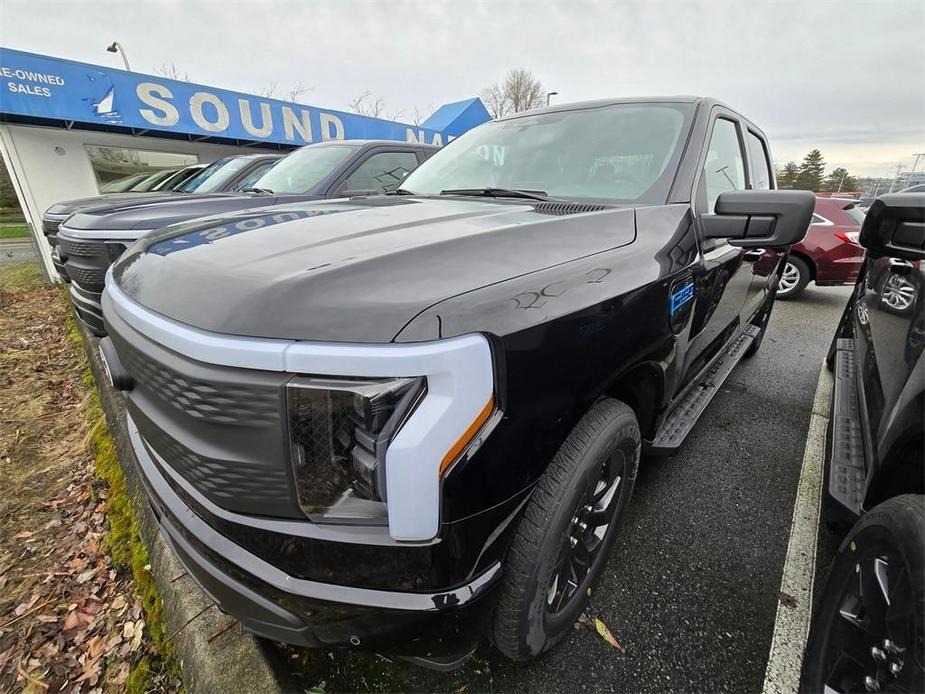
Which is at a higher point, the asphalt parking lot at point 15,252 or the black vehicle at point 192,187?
the black vehicle at point 192,187

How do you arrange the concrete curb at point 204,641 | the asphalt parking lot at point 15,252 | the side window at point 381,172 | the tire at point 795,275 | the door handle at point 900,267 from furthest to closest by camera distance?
1. the asphalt parking lot at point 15,252
2. the tire at point 795,275
3. the side window at point 381,172
4. the door handle at point 900,267
5. the concrete curb at point 204,641

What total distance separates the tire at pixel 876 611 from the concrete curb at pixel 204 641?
65.8 inches

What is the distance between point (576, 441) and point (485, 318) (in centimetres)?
62

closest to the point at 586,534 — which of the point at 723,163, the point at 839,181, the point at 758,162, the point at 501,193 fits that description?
the point at 501,193

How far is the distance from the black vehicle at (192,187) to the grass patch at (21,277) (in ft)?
9.14

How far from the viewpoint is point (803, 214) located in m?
1.83

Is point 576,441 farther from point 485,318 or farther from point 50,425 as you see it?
point 50,425

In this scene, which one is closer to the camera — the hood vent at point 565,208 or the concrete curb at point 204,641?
the concrete curb at point 204,641

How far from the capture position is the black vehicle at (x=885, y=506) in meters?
1.09

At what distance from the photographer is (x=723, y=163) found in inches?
103

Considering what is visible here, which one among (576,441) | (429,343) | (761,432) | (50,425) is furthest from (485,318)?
(50,425)

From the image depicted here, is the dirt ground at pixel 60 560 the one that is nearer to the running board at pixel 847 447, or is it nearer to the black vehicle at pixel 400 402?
the black vehicle at pixel 400 402

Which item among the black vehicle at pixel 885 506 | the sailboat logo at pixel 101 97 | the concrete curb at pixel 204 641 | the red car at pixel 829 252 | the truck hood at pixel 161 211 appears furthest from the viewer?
the sailboat logo at pixel 101 97

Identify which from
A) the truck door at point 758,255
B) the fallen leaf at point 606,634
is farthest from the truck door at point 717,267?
the fallen leaf at point 606,634
